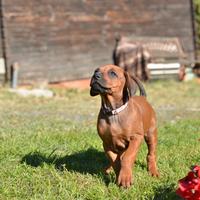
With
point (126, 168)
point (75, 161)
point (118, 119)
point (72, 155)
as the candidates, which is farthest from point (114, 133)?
point (72, 155)

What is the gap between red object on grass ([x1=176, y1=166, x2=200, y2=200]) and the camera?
12.3ft

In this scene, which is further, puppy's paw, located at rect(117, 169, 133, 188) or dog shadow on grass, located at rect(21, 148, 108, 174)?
dog shadow on grass, located at rect(21, 148, 108, 174)

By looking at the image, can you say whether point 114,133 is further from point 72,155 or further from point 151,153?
point 72,155

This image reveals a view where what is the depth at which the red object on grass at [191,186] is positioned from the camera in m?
3.74

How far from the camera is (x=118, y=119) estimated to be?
4.79 meters

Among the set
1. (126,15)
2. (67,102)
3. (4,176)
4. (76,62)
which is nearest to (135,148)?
(4,176)

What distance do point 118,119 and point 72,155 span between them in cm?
135

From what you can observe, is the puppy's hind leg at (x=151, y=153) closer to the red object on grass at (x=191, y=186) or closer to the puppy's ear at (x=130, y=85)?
the puppy's ear at (x=130, y=85)

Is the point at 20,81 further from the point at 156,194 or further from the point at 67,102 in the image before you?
the point at 156,194

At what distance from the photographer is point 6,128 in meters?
7.62

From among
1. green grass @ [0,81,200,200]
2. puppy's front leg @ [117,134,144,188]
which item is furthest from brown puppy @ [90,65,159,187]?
green grass @ [0,81,200,200]

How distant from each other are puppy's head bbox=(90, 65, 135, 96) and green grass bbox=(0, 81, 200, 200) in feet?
2.74

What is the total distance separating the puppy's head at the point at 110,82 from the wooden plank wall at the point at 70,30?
10.3m

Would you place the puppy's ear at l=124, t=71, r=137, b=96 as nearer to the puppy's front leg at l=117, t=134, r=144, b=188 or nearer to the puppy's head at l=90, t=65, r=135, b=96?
the puppy's head at l=90, t=65, r=135, b=96
